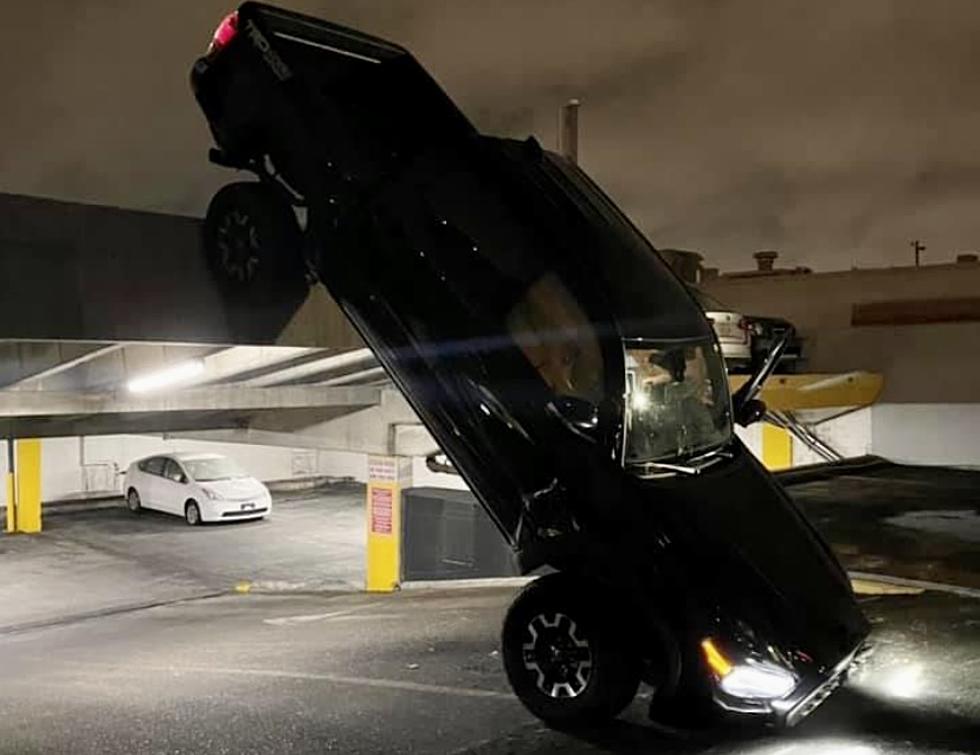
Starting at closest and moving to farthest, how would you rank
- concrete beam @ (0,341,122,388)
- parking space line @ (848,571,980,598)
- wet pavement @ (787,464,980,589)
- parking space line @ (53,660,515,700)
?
parking space line @ (53,660,515,700) < parking space line @ (848,571,980,598) < wet pavement @ (787,464,980,589) < concrete beam @ (0,341,122,388)

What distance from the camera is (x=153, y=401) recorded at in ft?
44.8

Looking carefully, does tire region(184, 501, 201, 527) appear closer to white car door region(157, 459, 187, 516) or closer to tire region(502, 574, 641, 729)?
white car door region(157, 459, 187, 516)

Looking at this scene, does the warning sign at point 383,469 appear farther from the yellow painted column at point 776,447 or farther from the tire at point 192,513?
the tire at point 192,513

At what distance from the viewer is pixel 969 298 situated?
14742mm

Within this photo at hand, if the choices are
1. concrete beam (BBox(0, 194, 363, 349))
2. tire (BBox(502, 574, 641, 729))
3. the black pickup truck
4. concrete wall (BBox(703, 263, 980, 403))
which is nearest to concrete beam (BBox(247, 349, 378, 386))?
concrete beam (BBox(0, 194, 363, 349))

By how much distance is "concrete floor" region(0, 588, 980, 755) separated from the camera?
518 cm

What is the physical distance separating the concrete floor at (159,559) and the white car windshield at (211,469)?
1056mm

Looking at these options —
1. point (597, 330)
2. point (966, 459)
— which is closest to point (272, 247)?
point (597, 330)

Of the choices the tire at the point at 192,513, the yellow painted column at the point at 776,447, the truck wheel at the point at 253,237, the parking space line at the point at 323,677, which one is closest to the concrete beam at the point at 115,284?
the truck wheel at the point at 253,237

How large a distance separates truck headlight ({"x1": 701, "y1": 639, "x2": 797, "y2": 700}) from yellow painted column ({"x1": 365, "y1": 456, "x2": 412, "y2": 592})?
11829mm

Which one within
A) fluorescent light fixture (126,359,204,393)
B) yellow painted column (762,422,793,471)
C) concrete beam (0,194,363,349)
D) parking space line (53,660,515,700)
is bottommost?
parking space line (53,660,515,700)

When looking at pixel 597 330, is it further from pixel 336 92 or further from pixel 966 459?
pixel 966 459

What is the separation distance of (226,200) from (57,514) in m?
19.5

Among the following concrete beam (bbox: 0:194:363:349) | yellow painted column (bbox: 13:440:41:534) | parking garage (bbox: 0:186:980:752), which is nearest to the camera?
parking garage (bbox: 0:186:980:752)
